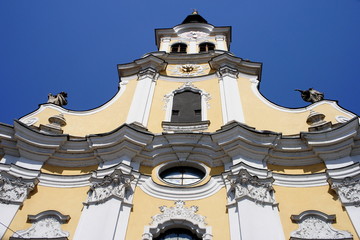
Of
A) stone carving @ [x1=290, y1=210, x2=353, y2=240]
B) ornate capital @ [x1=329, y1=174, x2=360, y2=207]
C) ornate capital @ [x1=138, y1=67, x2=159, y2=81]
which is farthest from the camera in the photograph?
ornate capital @ [x1=138, y1=67, x2=159, y2=81]

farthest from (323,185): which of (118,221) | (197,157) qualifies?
(118,221)

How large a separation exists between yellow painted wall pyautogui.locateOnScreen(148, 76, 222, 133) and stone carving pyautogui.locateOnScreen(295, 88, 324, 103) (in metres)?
3.46

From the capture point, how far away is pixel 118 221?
10.5 meters

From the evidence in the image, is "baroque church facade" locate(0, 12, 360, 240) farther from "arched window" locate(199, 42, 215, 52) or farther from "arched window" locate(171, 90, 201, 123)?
"arched window" locate(199, 42, 215, 52)

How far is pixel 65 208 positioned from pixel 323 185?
7274mm

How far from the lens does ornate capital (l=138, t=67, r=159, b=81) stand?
59.0ft

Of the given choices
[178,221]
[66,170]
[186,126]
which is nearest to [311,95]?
[186,126]

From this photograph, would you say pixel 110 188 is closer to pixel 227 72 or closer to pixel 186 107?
pixel 186 107

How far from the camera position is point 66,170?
13086 millimetres

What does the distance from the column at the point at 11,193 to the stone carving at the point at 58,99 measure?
17.3 ft

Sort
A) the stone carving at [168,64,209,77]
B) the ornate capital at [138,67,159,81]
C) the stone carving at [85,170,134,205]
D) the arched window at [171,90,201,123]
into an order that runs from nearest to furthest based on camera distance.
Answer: the stone carving at [85,170,134,205] < the arched window at [171,90,201,123] < the ornate capital at [138,67,159,81] < the stone carving at [168,64,209,77]

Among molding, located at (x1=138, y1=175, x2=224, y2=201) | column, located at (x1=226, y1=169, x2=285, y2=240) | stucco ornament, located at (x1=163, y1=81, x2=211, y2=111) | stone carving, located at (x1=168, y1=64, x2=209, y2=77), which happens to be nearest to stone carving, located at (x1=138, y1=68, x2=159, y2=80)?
stone carving, located at (x1=168, y1=64, x2=209, y2=77)

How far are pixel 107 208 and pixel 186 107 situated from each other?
6.59 metres

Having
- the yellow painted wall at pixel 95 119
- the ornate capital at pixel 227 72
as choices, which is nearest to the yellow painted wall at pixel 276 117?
the ornate capital at pixel 227 72
